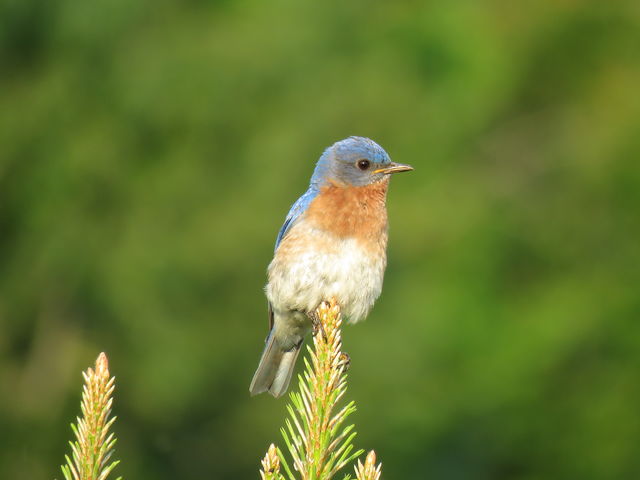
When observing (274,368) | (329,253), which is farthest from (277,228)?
(329,253)

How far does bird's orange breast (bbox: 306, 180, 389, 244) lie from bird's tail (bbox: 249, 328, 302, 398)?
87cm

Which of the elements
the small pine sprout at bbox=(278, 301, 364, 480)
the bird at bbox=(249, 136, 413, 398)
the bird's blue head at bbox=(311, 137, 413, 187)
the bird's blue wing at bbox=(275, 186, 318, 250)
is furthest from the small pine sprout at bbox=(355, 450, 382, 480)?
the bird's blue head at bbox=(311, 137, 413, 187)

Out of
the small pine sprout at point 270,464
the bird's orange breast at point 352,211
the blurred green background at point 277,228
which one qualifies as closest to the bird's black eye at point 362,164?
the bird's orange breast at point 352,211

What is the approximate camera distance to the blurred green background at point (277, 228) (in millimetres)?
16875

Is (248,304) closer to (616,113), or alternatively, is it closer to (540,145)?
(540,145)

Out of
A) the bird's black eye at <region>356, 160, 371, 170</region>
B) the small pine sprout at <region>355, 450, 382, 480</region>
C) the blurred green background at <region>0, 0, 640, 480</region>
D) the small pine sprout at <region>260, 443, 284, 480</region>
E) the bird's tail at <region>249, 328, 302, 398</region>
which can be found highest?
the blurred green background at <region>0, 0, 640, 480</region>

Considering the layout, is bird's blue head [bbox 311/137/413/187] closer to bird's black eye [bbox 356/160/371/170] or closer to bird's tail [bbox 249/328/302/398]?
bird's black eye [bbox 356/160/371/170]

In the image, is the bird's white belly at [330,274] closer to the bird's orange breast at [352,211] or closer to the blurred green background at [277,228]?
the bird's orange breast at [352,211]

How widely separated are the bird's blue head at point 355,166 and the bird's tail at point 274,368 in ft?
3.36

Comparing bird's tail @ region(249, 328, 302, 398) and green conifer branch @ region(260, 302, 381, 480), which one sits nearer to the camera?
green conifer branch @ region(260, 302, 381, 480)

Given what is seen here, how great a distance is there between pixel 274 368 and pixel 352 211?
1.08m

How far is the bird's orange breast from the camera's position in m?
6.58

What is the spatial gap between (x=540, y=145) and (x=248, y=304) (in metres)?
9.44

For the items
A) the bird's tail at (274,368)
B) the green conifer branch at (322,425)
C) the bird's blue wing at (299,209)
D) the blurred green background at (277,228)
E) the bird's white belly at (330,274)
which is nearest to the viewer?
the green conifer branch at (322,425)
